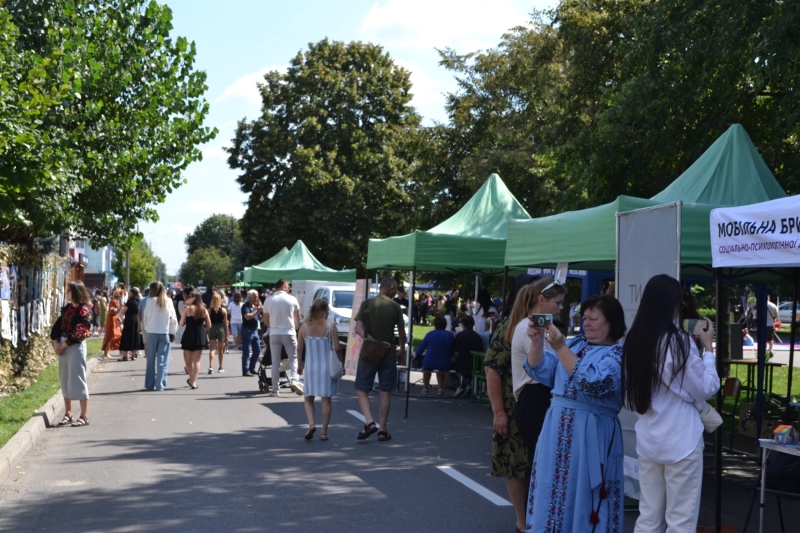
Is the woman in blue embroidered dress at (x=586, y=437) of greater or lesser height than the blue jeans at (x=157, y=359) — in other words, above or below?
above

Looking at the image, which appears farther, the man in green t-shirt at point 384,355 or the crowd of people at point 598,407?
the man in green t-shirt at point 384,355

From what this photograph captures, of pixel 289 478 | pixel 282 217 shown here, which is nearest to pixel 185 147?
pixel 289 478

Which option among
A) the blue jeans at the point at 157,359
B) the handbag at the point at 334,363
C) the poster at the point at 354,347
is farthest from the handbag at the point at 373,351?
the blue jeans at the point at 157,359

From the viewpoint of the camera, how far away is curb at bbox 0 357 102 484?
8836 mm

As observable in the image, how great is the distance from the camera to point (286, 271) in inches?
1255

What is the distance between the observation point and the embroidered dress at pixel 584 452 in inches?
195

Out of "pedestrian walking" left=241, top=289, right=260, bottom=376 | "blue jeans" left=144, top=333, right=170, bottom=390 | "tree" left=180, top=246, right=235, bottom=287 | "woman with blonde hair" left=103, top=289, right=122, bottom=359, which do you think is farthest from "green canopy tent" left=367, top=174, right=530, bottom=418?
"tree" left=180, top=246, right=235, bottom=287

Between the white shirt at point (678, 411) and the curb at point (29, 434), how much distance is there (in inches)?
240

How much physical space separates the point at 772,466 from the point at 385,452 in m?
4.75

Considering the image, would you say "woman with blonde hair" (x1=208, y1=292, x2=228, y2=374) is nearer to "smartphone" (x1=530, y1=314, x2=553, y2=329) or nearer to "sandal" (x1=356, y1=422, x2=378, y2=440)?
"sandal" (x1=356, y1=422, x2=378, y2=440)

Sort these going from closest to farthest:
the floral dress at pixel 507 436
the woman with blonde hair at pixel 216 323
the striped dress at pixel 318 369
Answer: the floral dress at pixel 507 436 → the striped dress at pixel 318 369 → the woman with blonde hair at pixel 216 323

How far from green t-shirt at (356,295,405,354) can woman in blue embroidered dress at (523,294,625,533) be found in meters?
5.85

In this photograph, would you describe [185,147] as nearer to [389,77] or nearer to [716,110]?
[716,110]

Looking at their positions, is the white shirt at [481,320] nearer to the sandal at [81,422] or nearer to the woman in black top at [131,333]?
the woman in black top at [131,333]
